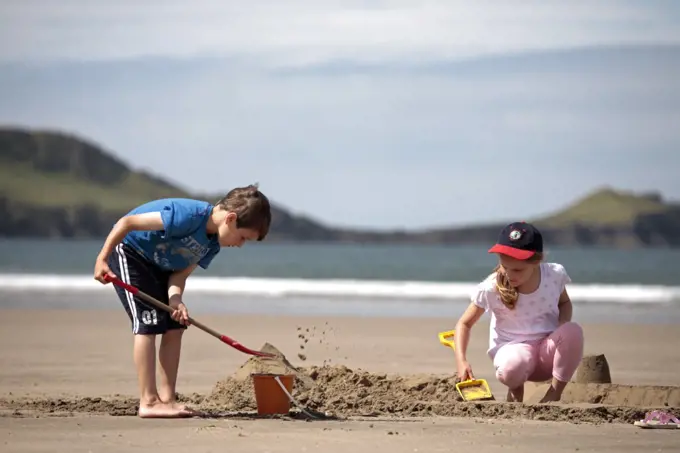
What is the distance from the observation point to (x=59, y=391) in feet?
20.4

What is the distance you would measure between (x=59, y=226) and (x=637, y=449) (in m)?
101

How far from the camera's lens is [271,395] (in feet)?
16.3

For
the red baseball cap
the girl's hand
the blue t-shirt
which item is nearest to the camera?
the blue t-shirt

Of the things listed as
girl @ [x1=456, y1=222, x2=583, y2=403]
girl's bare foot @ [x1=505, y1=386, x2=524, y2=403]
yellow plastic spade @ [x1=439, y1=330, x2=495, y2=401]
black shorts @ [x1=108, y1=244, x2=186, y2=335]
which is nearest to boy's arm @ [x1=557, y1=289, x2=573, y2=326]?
girl @ [x1=456, y1=222, x2=583, y2=403]

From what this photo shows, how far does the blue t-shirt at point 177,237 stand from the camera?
480 centimetres

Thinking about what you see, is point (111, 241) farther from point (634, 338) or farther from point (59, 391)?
point (634, 338)

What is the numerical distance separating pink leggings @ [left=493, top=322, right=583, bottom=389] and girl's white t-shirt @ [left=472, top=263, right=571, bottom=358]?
81 millimetres

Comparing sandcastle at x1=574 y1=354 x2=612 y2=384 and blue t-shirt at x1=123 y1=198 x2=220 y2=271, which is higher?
blue t-shirt at x1=123 y1=198 x2=220 y2=271

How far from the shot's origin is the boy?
474 centimetres

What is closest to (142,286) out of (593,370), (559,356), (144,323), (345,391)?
(144,323)

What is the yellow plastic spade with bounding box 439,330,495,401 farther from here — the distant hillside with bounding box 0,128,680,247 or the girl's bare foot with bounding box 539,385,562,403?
the distant hillside with bounding box 0,128,680,247

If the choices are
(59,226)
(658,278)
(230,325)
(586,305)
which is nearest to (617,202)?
(59,226)

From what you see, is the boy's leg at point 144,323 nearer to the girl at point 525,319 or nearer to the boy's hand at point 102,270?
the boy's hand at point 102,270

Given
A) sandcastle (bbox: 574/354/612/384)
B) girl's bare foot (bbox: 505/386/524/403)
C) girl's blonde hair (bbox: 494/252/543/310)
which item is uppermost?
girl's blonde hair (bbox: 494/252/543/310)
